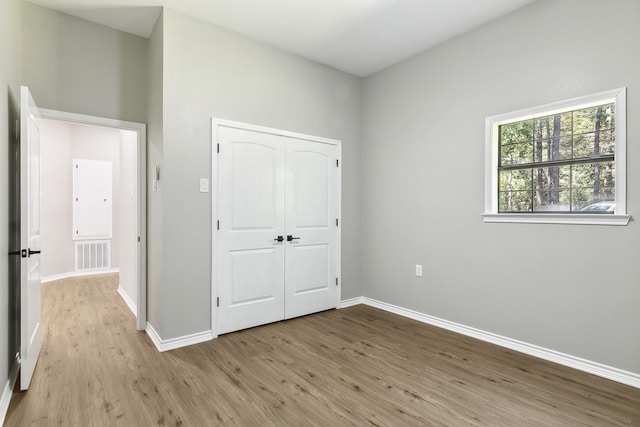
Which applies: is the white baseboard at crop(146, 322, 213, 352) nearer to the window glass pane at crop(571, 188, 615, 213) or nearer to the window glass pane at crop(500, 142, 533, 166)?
the window glass pane at crop(500, 142, 533, 166)

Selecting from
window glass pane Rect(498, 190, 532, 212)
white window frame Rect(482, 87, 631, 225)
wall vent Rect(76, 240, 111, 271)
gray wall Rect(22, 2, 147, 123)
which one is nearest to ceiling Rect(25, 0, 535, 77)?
gray wall Rect(22, 2, 147, 123)

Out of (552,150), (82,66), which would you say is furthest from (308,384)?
(82,66)

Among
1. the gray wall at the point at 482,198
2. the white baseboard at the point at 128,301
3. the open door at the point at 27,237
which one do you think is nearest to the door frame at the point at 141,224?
the white baseboard at the point at 128,301

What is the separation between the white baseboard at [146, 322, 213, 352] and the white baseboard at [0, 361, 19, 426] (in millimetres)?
964

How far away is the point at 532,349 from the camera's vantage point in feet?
9.49

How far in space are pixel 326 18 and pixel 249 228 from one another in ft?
7.19

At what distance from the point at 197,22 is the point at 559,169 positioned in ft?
11.6

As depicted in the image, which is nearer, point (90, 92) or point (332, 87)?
point (90, 92)

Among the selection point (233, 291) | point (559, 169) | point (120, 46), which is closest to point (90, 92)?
point (120, 46)

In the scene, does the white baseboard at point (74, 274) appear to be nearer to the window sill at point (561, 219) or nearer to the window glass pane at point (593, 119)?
the window sill at point (561, 219)

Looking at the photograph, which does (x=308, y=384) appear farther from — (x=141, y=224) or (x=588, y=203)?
(x=588, y=203)

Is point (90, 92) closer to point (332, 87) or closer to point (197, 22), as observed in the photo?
point (197, 22)

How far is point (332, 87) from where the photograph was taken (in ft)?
13.9

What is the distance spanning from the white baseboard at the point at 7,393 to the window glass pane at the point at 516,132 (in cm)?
427
